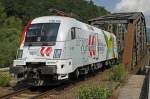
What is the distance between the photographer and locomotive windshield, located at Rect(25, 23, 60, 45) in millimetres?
15695

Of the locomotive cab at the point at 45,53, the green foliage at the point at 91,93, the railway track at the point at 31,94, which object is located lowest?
the railway track at the point at 31,94

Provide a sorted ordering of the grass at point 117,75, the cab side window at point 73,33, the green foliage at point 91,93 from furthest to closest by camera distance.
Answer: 1. the grass at point 117,75
2. the cab side window at point 73,33
3. the green foliage at point 91,93

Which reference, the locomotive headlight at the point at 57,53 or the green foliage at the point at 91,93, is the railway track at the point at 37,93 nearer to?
the locomotive headlight at the point at 57,53

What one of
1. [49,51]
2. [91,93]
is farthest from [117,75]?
[91,93]

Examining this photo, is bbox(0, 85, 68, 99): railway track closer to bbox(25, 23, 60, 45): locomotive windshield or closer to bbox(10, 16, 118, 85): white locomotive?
bbox(10, 16, 118, 85): white locomotive

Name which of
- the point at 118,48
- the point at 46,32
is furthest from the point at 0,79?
the point at 118,48

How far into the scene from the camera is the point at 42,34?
15977mm

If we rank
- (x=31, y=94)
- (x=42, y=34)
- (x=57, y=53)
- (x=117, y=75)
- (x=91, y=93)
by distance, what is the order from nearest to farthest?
(x=91, y=93), (x=31, y=94), (x=57, y=53), (x=42, y=34), (x=117, y=75)

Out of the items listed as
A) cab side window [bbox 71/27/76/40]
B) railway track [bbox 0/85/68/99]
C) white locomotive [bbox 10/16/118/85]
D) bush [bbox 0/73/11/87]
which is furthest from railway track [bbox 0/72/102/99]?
cab side window [bbox 71/27/76/40]

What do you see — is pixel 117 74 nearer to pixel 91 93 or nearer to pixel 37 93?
pixel 37 93

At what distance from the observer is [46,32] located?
16.0 meters

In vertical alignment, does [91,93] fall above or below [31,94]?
above

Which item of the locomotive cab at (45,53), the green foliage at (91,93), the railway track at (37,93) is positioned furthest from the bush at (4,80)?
the green foliage at (91,93)

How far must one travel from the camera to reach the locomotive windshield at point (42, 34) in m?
15.7
